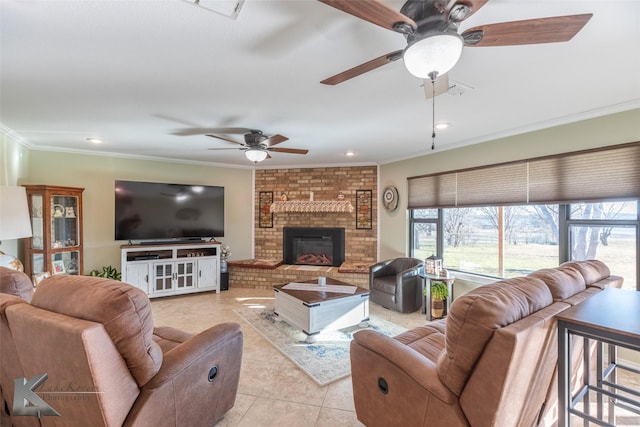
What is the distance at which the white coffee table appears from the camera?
9.79ft

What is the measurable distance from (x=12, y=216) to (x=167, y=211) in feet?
7.75

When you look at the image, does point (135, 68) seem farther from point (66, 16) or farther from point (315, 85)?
point (315, 85)

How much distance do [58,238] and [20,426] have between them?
3002 millimetres

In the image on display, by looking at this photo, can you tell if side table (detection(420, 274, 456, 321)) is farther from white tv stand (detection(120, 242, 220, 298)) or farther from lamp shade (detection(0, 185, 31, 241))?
lamp shade (detection(0, 185, 31, 241))

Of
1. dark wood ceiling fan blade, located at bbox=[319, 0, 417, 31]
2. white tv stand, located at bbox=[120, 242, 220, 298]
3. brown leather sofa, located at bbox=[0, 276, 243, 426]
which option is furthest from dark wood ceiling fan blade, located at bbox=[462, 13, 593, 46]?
white tv stand, located at bbox=[120, 242, 220, 298]

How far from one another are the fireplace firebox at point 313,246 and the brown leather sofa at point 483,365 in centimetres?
374

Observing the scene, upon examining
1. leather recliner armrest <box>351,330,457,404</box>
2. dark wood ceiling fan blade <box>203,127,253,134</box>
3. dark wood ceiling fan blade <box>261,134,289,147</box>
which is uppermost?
dark wood ceiling fan blade <box>203,127,253,134</box>

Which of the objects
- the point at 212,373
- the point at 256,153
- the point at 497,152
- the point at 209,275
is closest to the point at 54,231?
the point at 209,275

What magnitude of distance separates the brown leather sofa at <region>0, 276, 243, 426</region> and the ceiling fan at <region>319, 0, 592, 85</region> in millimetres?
1643

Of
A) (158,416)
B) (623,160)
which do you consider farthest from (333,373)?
(623,160)

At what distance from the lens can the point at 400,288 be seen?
3846 mm

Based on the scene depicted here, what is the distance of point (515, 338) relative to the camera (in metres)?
1.08

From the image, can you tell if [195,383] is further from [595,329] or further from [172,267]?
[172,267]

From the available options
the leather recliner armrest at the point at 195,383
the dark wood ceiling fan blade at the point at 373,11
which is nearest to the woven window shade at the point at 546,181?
the dark wood ceiling fan blade at the point at 373,11
